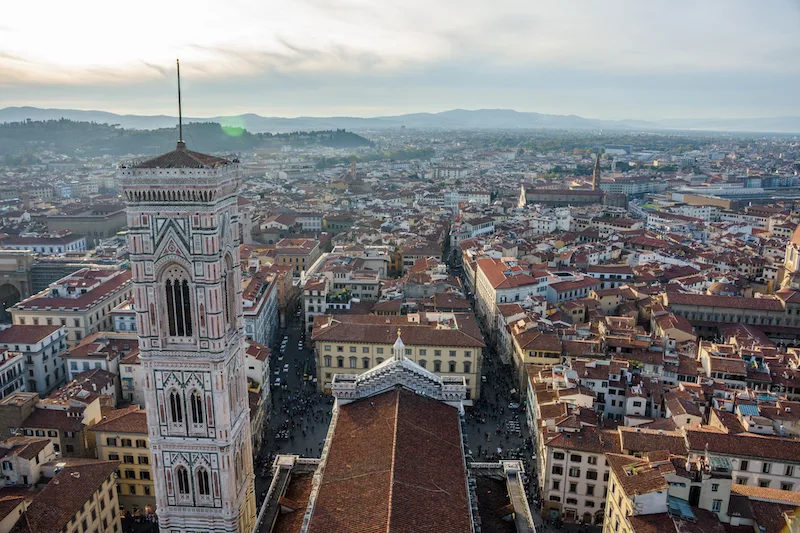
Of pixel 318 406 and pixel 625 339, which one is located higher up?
pixel 625 339

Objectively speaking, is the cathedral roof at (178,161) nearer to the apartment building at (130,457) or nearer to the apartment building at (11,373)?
the apartment building at (130,457)

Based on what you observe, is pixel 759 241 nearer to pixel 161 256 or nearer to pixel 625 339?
pixel 625 339

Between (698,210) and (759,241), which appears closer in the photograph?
(759,241)

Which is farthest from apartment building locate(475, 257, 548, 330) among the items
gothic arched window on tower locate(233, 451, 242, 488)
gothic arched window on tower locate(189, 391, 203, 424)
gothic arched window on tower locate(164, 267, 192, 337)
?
gothic arched window on tower locate(164, 267, 192, 337)

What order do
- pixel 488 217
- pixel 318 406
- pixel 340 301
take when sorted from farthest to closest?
1. pixel 488 217
2. pixel 340 301
3. pixel 318 406

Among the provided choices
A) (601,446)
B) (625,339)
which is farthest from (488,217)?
(601,446)

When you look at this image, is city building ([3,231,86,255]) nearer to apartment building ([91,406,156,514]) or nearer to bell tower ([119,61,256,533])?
apartment building ([91,406,156,514])
